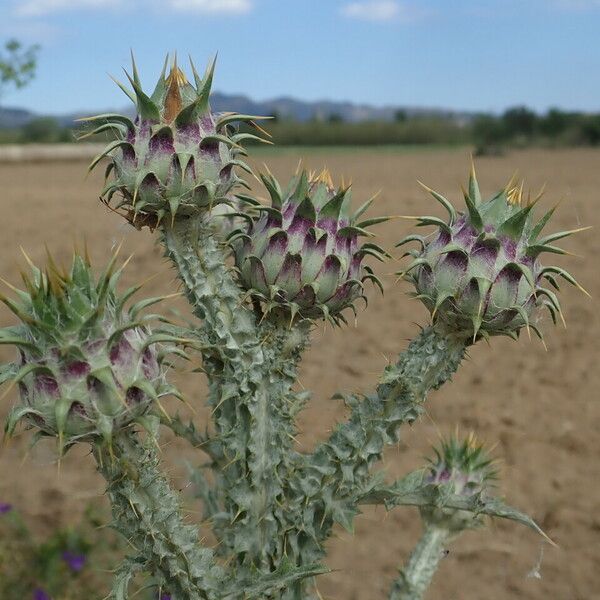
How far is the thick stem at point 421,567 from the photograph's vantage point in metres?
2.81

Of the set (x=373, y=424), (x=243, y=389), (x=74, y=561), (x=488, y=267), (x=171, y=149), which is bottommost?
(x=74, y=561)

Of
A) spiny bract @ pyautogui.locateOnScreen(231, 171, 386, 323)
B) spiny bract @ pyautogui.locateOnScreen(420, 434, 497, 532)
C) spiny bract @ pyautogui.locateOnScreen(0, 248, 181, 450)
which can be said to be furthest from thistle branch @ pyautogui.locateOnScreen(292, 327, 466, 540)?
spiny bract @ pyautogui.locateOnScreen(420, 434, 497, 532)

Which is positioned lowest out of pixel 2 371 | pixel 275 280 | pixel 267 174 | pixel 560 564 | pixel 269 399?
pixel 560 564

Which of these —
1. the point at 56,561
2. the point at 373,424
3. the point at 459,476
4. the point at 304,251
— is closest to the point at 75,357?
the point at 304,251

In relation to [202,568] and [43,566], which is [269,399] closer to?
[202,568]

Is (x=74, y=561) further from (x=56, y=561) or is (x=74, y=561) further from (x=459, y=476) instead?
(x=459, y=476)

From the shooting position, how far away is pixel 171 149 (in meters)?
1.80

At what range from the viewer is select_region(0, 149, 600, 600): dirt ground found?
17.3 feet

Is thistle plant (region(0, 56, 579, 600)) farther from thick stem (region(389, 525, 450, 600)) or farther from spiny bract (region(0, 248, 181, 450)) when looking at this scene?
thick stem (region(389, 525, 450, 600))

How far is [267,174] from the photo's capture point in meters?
2.05

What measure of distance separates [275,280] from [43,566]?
11.6 ft

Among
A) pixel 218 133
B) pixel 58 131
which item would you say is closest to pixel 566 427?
pixel 218 133

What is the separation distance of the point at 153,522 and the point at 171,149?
2.75 feet

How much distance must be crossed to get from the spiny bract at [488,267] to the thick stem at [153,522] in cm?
73
